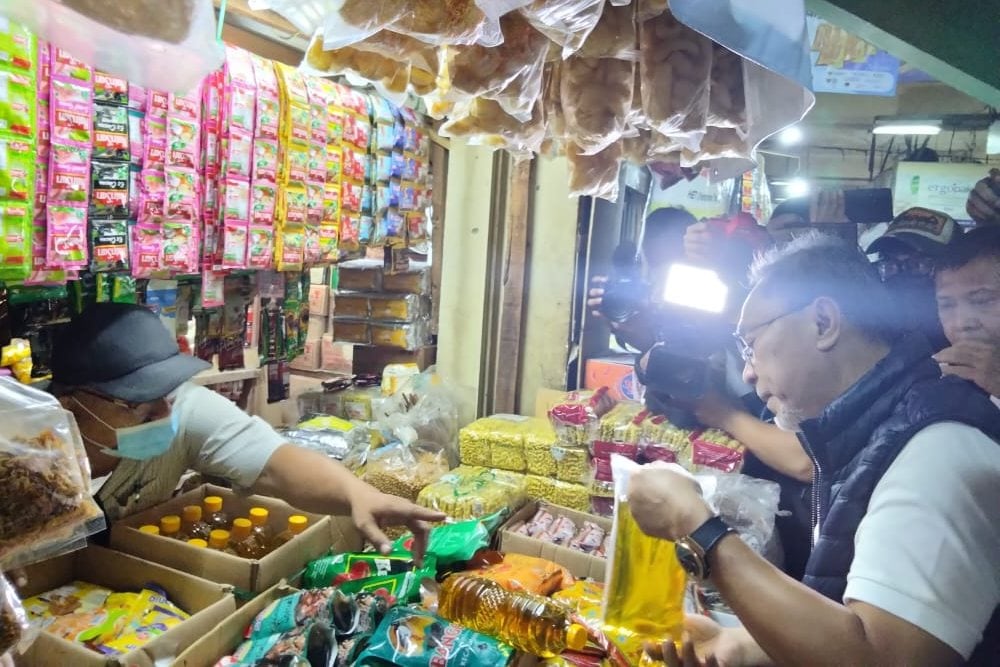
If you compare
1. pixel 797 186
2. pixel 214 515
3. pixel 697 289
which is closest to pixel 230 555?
pixel 214 515

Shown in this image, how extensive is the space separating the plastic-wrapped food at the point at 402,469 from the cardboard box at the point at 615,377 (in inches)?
29.1

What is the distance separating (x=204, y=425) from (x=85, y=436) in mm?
392

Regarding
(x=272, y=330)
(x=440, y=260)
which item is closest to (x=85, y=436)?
→ (x=272, y=330)

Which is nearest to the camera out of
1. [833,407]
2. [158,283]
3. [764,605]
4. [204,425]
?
[764,605]

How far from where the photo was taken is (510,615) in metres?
1.60

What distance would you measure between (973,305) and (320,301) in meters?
5.31

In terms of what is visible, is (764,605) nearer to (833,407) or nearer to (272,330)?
(833,407)

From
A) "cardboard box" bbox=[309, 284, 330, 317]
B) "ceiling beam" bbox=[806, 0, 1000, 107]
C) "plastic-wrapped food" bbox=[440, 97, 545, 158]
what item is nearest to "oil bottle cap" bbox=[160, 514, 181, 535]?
"plastic-wrapped food" bbox=[440, 97, 545, 158]

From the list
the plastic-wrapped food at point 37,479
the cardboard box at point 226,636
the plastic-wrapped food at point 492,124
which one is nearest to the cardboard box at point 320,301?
the cardboard box at point 226,636

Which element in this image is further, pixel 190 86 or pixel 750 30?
pixel 190 86

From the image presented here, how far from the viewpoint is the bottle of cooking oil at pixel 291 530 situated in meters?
1.97

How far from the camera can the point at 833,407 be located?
1.12 m

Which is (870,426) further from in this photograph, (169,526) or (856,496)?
(169,526)

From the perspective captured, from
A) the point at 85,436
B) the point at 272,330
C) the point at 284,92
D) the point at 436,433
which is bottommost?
the point at 436,433
